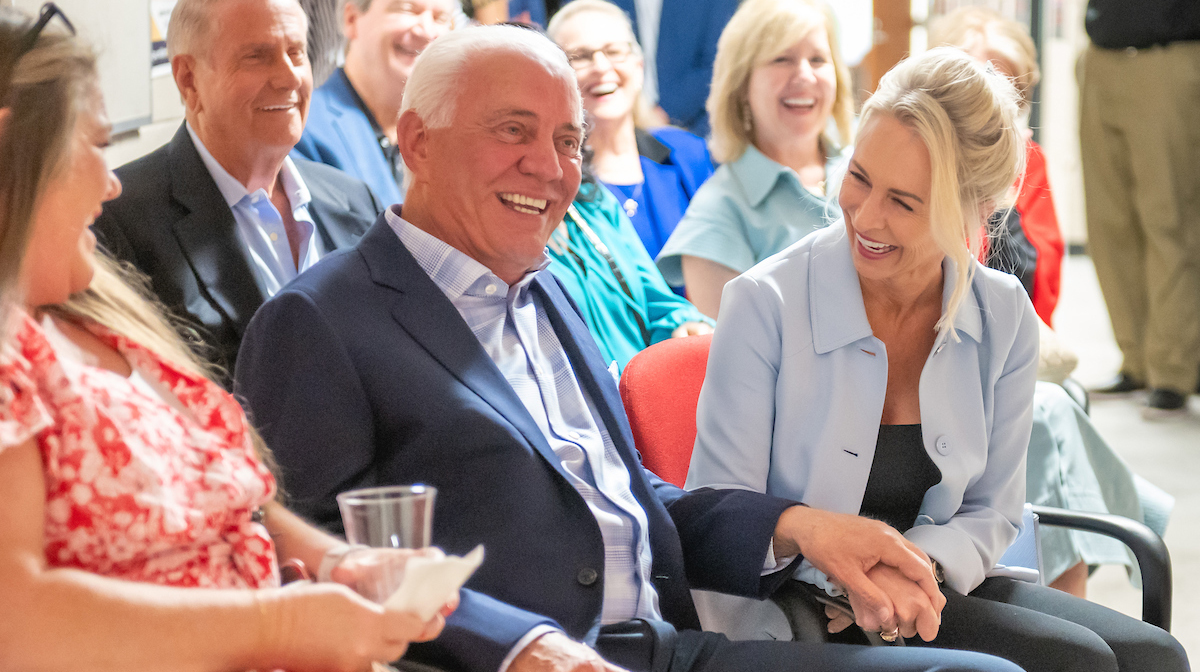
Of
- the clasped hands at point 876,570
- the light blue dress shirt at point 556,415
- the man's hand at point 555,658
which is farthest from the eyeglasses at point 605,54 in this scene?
the man's hand at point 555,658

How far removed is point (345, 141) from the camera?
290 centimetres

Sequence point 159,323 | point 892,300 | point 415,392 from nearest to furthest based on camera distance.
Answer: point 159,323 → point 415,392 → point 892,300

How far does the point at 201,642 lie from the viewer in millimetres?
977

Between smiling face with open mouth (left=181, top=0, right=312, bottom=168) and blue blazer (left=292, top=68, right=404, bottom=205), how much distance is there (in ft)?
1.48

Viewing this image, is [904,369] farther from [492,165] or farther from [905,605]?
[492,165]

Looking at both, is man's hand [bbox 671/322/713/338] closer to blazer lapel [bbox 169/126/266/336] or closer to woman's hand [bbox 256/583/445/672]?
blazer lapel [bbox 169/126/266/336]

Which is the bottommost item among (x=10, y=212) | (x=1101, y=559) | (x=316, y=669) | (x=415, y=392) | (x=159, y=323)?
(x=1101, y=559)

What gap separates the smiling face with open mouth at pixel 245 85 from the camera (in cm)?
227

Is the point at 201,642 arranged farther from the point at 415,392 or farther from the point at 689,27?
the point at 689,27

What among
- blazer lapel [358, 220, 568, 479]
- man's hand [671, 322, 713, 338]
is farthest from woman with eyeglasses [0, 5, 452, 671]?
man's hand [671, 322, 713, 338]

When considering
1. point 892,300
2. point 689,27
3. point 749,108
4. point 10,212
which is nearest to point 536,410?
point 892,300

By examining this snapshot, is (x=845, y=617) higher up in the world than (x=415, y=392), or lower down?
lower down

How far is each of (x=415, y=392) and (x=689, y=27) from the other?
3.01 m

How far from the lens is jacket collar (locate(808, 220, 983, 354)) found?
5.81 feet
